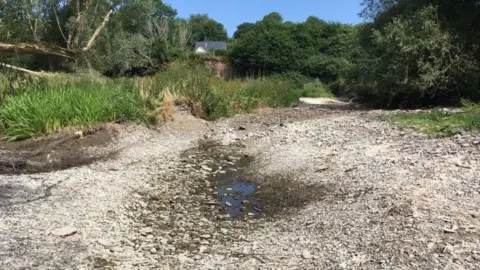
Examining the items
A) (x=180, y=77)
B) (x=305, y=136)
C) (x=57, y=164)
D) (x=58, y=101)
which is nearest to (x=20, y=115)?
(x=58, y=101)

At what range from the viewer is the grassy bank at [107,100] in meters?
10.3

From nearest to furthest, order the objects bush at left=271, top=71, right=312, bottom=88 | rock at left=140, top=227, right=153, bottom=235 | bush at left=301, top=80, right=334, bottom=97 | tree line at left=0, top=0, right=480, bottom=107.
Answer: rock at left=140, top=227, right=153, bottom=235 < tree line at left=0, top=0, right=480, bottom=107 < bush at left=301, top=80, right=334, bottom=97 < bush at left=271, top=71, right=312, bottom=88

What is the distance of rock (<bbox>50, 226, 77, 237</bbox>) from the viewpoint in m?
4.71

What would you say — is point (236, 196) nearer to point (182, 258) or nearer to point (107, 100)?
point (182, 258)

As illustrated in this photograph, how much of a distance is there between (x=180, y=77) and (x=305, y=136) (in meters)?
4.73

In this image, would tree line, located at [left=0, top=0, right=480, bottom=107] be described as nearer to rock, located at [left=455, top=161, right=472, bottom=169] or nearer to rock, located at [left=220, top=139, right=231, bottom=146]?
rock, located at [left=220, top=139, right=231, bottom=146]

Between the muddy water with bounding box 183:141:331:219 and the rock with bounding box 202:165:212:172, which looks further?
the rock with bounding box 202:165:212:172

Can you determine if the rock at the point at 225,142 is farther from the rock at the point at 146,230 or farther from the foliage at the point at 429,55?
the foliage at the point at 429,55

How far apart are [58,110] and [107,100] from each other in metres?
1.16

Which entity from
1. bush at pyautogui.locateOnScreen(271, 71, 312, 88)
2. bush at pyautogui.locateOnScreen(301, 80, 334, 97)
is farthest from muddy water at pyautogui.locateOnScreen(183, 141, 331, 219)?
bush at pyautogui.locateOnScreen(271, 71, 312, 88)

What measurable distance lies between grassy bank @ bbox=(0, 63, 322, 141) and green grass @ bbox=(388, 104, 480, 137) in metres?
5.22

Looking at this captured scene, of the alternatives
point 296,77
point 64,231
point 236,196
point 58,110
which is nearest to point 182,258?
point 64,231

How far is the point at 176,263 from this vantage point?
4.38 metres

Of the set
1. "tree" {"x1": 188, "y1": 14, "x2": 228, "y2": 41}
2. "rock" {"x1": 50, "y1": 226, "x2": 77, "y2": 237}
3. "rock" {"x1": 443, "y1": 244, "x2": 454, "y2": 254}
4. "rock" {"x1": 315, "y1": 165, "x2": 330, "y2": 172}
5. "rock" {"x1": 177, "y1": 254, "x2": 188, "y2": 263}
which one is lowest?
"rock" {"x1": 177, "y1": 254, "x2": 188, "y2": 263}
